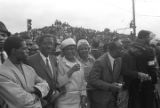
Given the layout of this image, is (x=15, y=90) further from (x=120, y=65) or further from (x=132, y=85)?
(x=132, y=85)

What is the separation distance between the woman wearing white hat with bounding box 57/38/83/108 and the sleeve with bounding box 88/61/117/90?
0.41 meters

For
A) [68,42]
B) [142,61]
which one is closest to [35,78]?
[68,42]

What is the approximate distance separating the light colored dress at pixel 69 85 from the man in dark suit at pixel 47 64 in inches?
5.4

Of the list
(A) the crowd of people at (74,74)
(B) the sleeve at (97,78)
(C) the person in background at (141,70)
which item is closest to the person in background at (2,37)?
(A) the crowd of people at (74,74)

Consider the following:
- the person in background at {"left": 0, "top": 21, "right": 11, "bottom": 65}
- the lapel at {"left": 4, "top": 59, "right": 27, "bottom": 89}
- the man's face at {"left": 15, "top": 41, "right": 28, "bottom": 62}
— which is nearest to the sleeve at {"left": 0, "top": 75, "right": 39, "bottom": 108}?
the lapel at {"left": 4, "top": 59, "right": 27, "bottom": 89}

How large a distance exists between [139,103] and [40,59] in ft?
8.25

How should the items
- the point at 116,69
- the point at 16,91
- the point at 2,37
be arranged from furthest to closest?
the point at 116,69, the point at 2,37, the point at 16,91

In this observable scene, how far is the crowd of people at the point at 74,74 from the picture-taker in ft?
13.3

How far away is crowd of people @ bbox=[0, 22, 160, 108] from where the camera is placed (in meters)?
4.04

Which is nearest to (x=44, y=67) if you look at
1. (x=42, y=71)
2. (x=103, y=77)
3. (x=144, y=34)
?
(x=42, y=71)

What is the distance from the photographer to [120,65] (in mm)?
6062

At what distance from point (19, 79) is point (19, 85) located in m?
0.09

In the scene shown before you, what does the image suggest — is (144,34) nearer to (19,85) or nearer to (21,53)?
(21,53)

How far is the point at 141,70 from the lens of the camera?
649 centimetres
